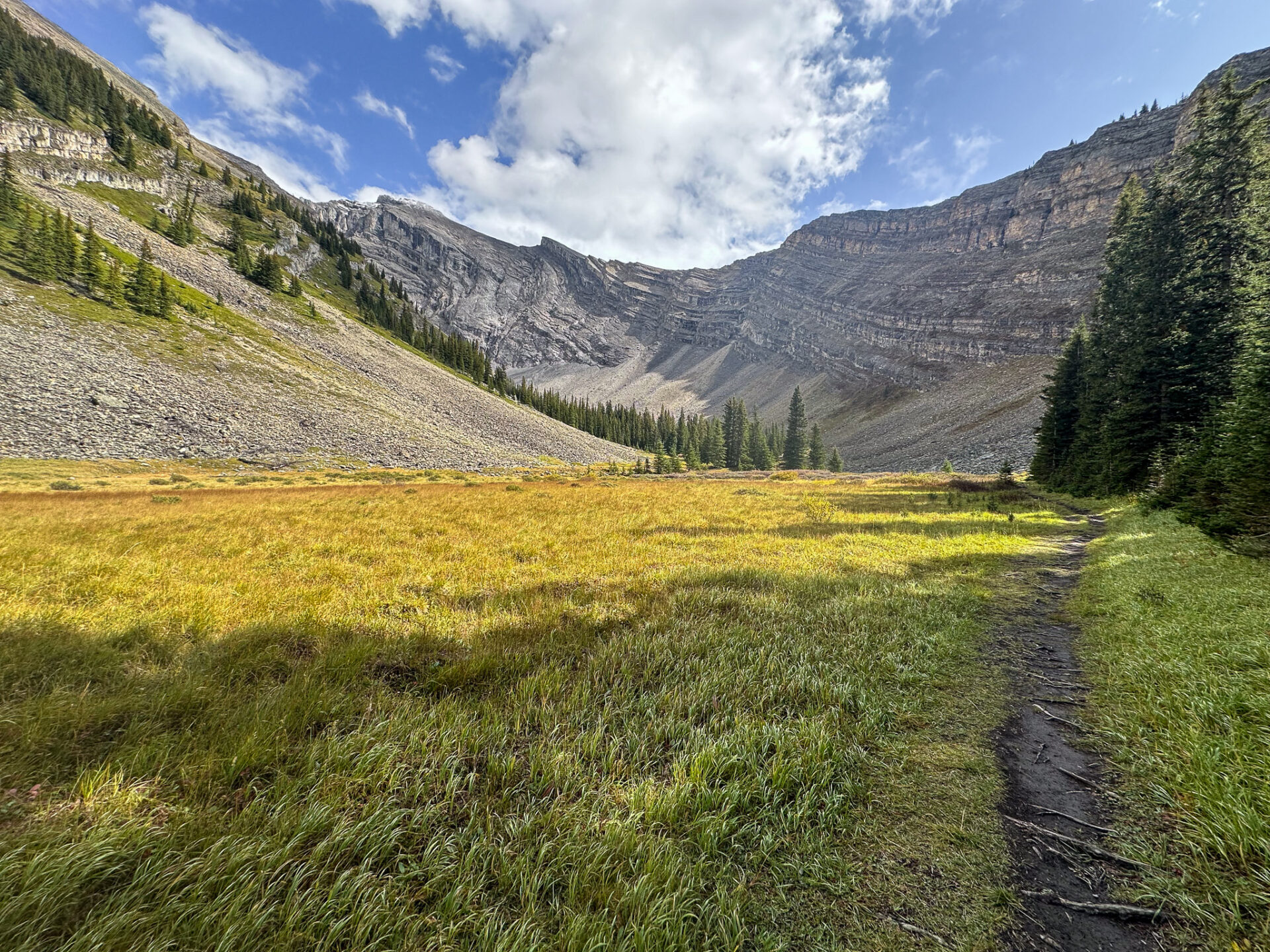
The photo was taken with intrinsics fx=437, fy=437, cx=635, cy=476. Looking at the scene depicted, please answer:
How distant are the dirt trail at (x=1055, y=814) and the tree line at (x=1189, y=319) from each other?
38.0ft

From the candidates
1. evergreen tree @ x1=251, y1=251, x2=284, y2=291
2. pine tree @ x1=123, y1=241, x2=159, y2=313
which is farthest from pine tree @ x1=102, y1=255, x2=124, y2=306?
evergreen tree @ x1=251, y1=251, x2=284, y2=291

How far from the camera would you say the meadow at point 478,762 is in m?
2.41

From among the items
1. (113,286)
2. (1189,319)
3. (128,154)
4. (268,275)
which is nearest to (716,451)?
(1189,319)

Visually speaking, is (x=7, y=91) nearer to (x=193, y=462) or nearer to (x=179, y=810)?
(x=193, y=462)

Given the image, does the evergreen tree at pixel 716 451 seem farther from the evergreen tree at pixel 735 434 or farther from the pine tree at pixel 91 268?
the pine tree at pixel 91 268

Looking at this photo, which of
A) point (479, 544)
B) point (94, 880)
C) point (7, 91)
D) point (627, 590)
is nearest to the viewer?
point (94, 880)

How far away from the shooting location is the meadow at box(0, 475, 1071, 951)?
2.41 metres

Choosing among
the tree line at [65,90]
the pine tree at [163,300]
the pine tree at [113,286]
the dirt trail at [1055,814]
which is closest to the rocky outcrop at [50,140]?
the tree line at [65,90]

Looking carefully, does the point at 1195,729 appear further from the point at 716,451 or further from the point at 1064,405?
the point at 716,451

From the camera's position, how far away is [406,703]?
4289mm

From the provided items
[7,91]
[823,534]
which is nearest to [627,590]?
[823,534]

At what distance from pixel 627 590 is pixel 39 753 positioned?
7.00 meters

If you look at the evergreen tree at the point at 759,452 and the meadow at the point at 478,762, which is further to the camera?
the evergreen tree at the point at 759,452

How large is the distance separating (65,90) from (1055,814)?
174204 millimetres
